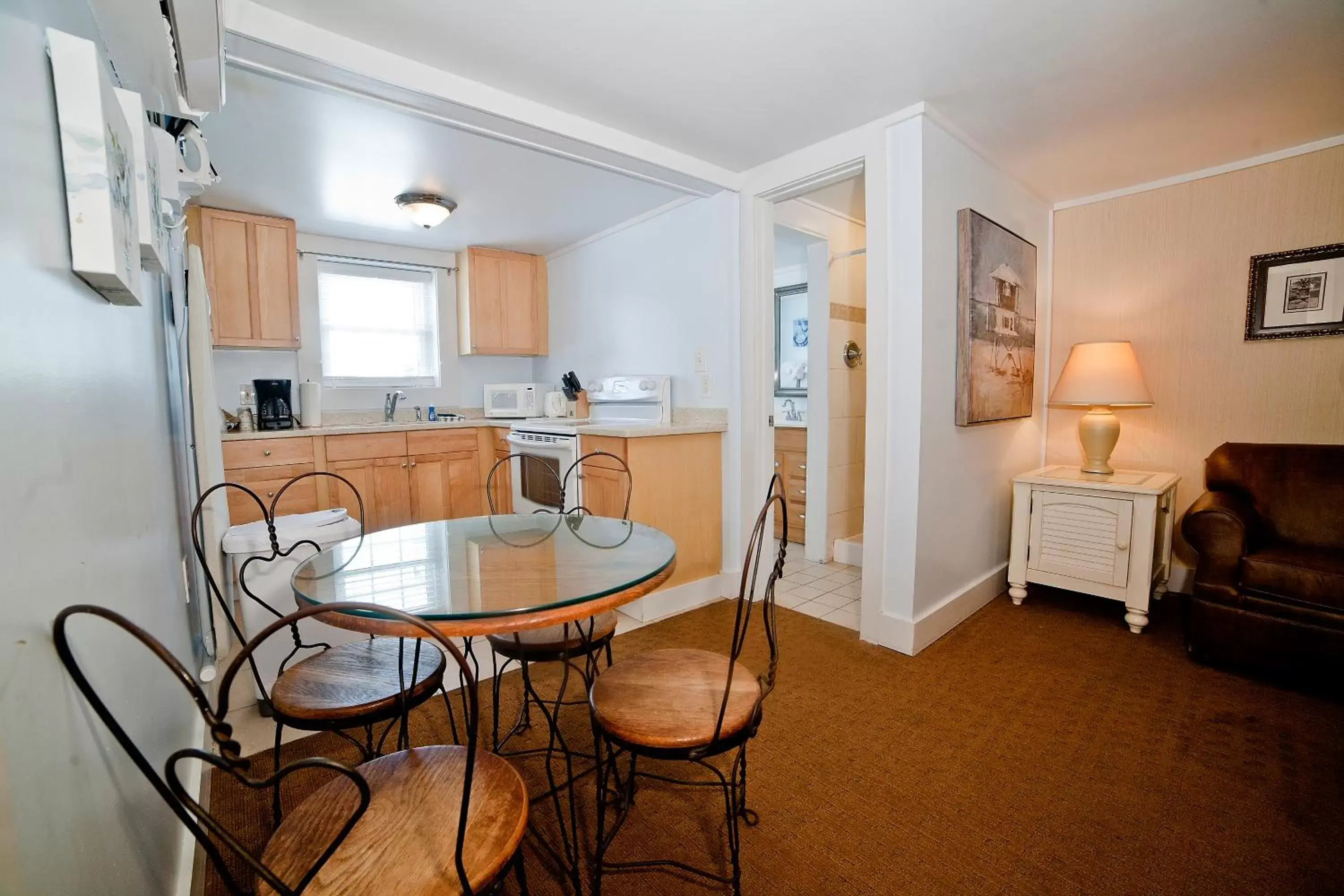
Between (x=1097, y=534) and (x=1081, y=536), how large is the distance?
68mm

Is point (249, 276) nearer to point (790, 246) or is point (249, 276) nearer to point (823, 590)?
point (790, 246)

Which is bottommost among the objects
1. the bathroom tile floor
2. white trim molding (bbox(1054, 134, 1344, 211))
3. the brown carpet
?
the brown carpet

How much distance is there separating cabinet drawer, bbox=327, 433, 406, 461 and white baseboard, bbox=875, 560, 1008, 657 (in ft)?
10.5

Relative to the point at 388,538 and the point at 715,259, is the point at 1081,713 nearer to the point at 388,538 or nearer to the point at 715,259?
the point at 388,538

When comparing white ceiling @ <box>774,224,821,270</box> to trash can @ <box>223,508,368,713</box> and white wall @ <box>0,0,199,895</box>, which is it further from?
white wall @ <box>0,0,199,895</box>

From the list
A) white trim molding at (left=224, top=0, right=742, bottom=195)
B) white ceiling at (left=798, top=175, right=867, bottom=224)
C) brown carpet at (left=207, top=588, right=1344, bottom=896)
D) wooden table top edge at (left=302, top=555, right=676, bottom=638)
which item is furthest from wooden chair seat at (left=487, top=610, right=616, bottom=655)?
white ceiling at (left=798, top=175, right=867, bottom=224)

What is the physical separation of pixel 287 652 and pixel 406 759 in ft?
4.83

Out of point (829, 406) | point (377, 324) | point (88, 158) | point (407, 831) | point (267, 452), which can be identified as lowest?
point (407, 831)

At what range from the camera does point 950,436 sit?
8.73 ft

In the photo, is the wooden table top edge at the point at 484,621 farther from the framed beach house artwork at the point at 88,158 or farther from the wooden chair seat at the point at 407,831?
the framed beach house artwork at the point at 88,158

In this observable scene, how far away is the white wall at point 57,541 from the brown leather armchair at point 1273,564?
334cm

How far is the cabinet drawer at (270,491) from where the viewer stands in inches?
127

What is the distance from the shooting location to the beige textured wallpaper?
109 inches

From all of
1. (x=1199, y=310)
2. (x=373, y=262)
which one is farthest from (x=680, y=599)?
(x=373, y=262)
